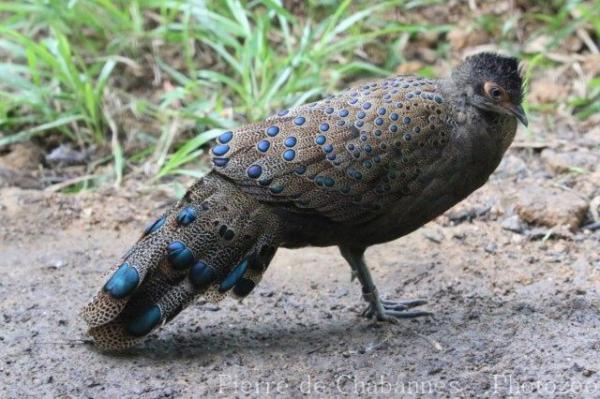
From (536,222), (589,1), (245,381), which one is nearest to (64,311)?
(245,381)

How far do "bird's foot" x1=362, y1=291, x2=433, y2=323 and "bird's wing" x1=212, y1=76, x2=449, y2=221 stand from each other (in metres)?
0.59

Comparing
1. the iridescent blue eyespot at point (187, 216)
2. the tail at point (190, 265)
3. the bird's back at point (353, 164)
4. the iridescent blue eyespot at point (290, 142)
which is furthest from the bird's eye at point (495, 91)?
the iridescent blue eyespot at point (187, 216)

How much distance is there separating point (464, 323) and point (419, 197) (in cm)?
74

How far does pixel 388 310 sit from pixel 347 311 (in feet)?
0.84

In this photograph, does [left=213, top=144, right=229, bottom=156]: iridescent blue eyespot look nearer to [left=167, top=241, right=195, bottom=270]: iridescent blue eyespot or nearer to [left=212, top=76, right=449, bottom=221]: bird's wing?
[left=212, top=76, right=449, bottom=221]: bird's wing

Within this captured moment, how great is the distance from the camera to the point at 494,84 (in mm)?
4492

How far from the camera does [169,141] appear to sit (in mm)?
6938

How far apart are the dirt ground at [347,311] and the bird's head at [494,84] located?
42.6 inches

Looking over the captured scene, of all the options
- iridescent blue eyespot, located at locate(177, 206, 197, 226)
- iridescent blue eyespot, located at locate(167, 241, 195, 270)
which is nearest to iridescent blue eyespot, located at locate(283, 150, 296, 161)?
iridescent blue eyespot, located at locate(177, 206, 197, 226)

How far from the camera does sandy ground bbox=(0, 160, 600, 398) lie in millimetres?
4129

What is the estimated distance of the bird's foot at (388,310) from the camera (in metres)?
4.84

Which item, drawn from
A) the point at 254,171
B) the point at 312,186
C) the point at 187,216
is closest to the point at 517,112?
the point at 312,186

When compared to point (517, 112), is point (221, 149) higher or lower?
lower

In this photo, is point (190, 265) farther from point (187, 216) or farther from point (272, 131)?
point (272, 131)
